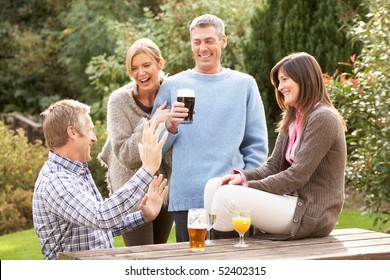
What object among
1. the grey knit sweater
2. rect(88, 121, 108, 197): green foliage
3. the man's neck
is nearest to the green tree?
rect(88, 121, 108, 197): green foliage

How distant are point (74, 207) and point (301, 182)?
3.90 feet

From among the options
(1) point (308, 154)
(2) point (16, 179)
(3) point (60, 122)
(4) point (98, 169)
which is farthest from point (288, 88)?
(2) point (16, 179)

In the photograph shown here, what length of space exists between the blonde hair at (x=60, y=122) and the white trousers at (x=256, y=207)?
32.4 inches

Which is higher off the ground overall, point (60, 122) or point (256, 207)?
point (60, 122)

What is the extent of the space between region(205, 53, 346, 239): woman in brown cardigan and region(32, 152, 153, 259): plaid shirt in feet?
1.68

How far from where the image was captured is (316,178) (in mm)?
4262

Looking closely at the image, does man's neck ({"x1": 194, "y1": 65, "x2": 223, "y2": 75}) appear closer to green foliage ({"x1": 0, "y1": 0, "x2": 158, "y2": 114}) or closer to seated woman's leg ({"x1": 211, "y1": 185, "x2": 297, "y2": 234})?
seated woman's leg ({"x1": 211, "y1": 185, "x2": 297, "y2": 234})

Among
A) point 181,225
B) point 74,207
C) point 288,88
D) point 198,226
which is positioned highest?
point 288,88

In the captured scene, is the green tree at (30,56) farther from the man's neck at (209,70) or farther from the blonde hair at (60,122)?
the blonde hair at (60,122)

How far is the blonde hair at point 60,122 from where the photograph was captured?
3988 millimetres

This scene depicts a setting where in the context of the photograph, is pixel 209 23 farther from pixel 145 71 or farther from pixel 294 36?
pixel 294 36

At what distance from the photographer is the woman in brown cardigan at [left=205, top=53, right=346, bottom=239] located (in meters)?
4.16
